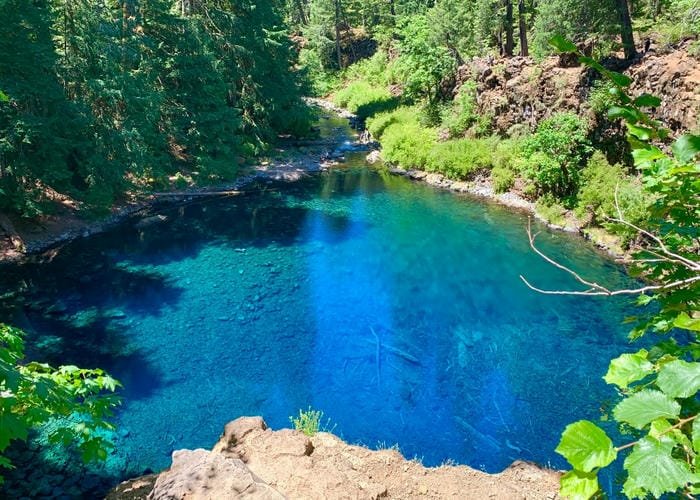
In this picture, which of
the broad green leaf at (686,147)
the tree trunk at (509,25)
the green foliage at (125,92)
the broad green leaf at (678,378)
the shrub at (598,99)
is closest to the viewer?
the broad green leaf at (678,378)

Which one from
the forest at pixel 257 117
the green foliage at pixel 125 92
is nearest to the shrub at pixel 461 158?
the forest at pixel 257 117

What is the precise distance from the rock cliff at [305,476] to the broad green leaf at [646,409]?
4.62 meters

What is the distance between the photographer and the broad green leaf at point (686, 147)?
1.60 meters

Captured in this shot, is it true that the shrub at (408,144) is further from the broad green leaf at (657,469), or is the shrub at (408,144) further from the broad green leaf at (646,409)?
the broad green leaf at (657,469)

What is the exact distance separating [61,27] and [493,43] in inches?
1073

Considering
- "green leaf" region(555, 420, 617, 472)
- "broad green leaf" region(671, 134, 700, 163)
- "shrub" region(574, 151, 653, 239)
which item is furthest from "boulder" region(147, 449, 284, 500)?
"shrub" region(574, 151, 653, 239)

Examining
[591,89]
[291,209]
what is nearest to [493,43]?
[591,89]

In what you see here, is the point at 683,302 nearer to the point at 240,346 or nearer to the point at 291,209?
the point at 240,346

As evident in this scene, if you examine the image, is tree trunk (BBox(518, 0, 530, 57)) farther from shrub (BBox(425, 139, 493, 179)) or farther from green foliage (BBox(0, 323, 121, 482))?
green foliage (BBox(0, 323, 121, 482))

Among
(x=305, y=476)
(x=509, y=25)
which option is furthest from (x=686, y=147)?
(x=509, y=25)

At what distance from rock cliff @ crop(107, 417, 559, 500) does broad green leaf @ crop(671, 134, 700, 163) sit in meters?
5.03

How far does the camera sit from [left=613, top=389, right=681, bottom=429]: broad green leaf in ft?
4.46

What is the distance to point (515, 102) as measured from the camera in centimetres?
2409

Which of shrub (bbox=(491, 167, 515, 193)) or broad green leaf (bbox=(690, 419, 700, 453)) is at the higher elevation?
broad green leaf (bbox=(690, 419, 700, 453))
